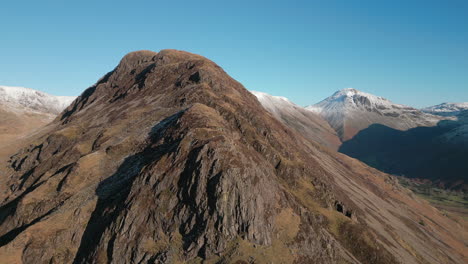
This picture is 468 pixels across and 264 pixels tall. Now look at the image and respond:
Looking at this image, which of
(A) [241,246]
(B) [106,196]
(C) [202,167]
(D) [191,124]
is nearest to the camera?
(A) [241,246]

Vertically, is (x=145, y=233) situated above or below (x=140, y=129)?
below

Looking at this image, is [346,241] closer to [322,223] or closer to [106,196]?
[322,223]

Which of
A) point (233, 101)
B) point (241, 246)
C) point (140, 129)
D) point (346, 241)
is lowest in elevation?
point (346, 241)

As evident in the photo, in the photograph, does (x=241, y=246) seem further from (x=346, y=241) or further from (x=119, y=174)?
(x=119, y=174)

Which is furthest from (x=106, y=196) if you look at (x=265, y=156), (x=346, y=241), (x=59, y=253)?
(x=346, y=241)

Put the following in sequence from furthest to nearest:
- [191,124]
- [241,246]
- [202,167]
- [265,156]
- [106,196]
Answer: [265,156] < [191,124] < [106,196] < [202,167] < [241,246]

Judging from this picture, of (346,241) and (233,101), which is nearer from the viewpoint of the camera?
(346,241)

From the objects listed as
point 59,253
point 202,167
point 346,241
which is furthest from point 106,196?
point 346,241
